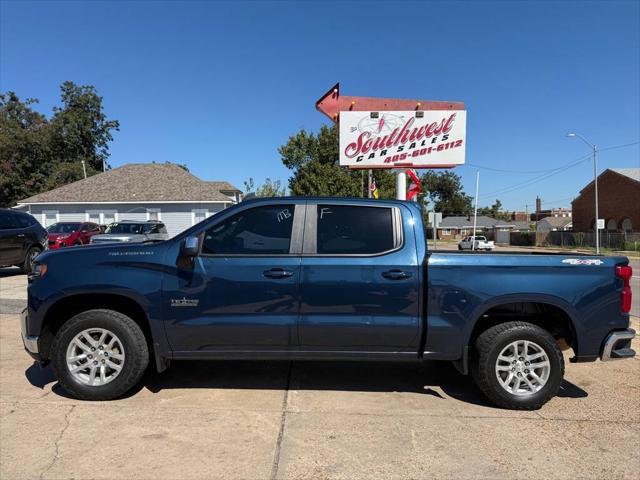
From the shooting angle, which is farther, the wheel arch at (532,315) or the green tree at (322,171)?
the green tree at (322,171)

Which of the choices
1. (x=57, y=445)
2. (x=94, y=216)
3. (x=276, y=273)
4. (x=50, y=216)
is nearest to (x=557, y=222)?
(x=94, y=216)

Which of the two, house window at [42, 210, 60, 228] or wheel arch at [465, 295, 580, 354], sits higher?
house window at [42, 210, 60, 228]

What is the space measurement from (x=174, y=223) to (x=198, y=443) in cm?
2767

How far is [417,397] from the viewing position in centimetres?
457

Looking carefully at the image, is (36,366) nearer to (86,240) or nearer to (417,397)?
(417,397)

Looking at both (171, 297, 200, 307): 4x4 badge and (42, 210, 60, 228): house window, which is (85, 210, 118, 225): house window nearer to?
(42, 210, 60, 228): house window

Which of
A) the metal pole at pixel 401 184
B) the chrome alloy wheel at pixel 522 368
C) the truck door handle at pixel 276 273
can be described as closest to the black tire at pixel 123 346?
the truck door handle at pixel 276 273

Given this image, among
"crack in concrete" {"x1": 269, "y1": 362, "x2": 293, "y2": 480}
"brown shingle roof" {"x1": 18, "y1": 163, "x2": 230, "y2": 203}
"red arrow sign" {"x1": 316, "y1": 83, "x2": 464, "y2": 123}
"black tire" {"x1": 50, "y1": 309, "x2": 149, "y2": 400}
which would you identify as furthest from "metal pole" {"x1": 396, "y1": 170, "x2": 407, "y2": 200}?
"brown shingle roof" {"x1": 18, "y1": 163, "x2": 230, "y2": 203}

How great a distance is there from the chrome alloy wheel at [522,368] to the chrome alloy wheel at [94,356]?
11.3 feet

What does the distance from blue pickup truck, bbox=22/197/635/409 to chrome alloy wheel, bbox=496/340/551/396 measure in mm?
11

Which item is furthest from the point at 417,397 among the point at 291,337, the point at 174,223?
the point at 174,223

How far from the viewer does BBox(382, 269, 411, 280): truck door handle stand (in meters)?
4.18

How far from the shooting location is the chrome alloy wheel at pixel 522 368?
14.0 feet

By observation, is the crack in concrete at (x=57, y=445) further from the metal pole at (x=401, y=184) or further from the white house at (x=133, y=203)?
the white house at (x=133, y=203)
